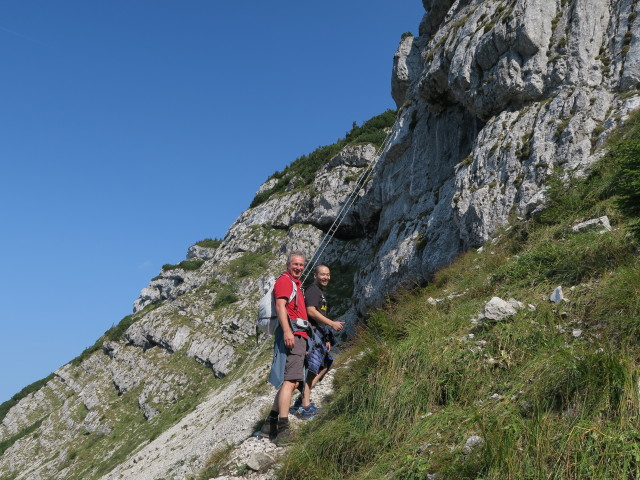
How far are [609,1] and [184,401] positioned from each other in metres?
34.5

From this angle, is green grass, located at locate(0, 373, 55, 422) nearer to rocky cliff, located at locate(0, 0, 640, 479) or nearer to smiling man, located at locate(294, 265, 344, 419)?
rocky cliff, located at locate(0, 0, 640, 479)

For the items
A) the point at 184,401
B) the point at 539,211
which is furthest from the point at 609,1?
the point at 184,401

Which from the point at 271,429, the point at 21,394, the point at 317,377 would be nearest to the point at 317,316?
the point at 317,377

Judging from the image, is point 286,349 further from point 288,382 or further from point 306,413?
point 306,413

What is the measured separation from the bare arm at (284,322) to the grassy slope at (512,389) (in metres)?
0.91

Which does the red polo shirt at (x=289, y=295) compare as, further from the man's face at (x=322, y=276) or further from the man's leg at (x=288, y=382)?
the man's face at (x=322, y=276)

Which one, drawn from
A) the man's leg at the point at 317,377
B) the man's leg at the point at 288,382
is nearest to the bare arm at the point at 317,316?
the man's leg at the point at 288,382

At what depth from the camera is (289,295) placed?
5680 mm

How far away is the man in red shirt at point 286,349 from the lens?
5438 mm

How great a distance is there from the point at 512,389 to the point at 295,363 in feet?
9.19

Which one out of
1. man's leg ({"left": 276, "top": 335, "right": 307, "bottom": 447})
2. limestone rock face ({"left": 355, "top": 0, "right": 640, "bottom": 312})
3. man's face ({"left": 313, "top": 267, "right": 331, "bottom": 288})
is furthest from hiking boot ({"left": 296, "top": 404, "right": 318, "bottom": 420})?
limestone rock face ({"left": 355, "top": 0, "right": 640, "bottom": 312})

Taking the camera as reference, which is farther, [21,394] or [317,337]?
[21,394]

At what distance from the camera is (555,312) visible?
4.72 metres

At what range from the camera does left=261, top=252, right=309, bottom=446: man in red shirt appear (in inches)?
214
